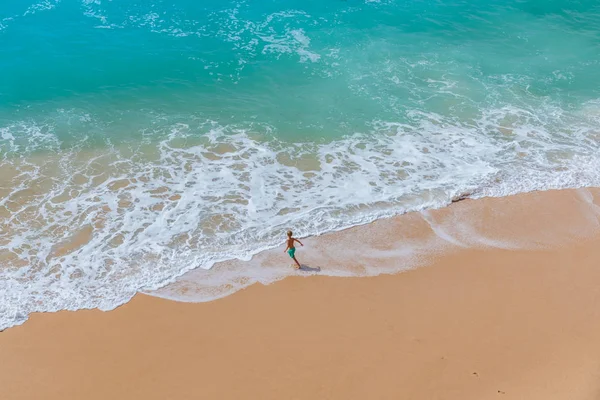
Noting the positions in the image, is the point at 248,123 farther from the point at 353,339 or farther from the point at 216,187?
the point at 353,339

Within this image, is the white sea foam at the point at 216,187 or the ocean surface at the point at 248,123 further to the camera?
the ocean surface at the point at 248,123

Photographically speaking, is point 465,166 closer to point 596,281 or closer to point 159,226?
point 596,281

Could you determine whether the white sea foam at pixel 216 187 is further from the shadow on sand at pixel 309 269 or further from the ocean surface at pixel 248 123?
the shadow on sand at pixel 309 269

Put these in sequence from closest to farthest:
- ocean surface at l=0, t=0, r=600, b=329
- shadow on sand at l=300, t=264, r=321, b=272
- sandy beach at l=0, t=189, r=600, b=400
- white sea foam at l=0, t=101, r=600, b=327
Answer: sandy beach at l=0, t=189, r=600, b=400
shadow on sand at l=300, t=264, r=321, b=272
white sea foam at l=0, t=101, r=600, b=327
ocean surface at l=0, t=0, r=600, b=329

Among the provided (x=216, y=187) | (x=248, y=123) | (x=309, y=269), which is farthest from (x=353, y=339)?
(x=248, y=123)

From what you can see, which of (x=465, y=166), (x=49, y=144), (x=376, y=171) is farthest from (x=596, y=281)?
(x=49, y=144)

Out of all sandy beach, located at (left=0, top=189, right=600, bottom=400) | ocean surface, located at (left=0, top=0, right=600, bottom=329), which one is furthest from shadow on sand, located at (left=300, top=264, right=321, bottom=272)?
ocean surface, located at (left=0, top=0, right=600, bottom=329)

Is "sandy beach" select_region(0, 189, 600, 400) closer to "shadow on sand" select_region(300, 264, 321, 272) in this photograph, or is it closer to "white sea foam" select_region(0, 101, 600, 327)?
"shadow on sand" select_region(300, 264, 321, 272)

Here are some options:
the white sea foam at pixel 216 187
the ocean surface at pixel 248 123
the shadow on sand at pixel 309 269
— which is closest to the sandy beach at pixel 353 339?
the shadow on sand at pixel 309 269
